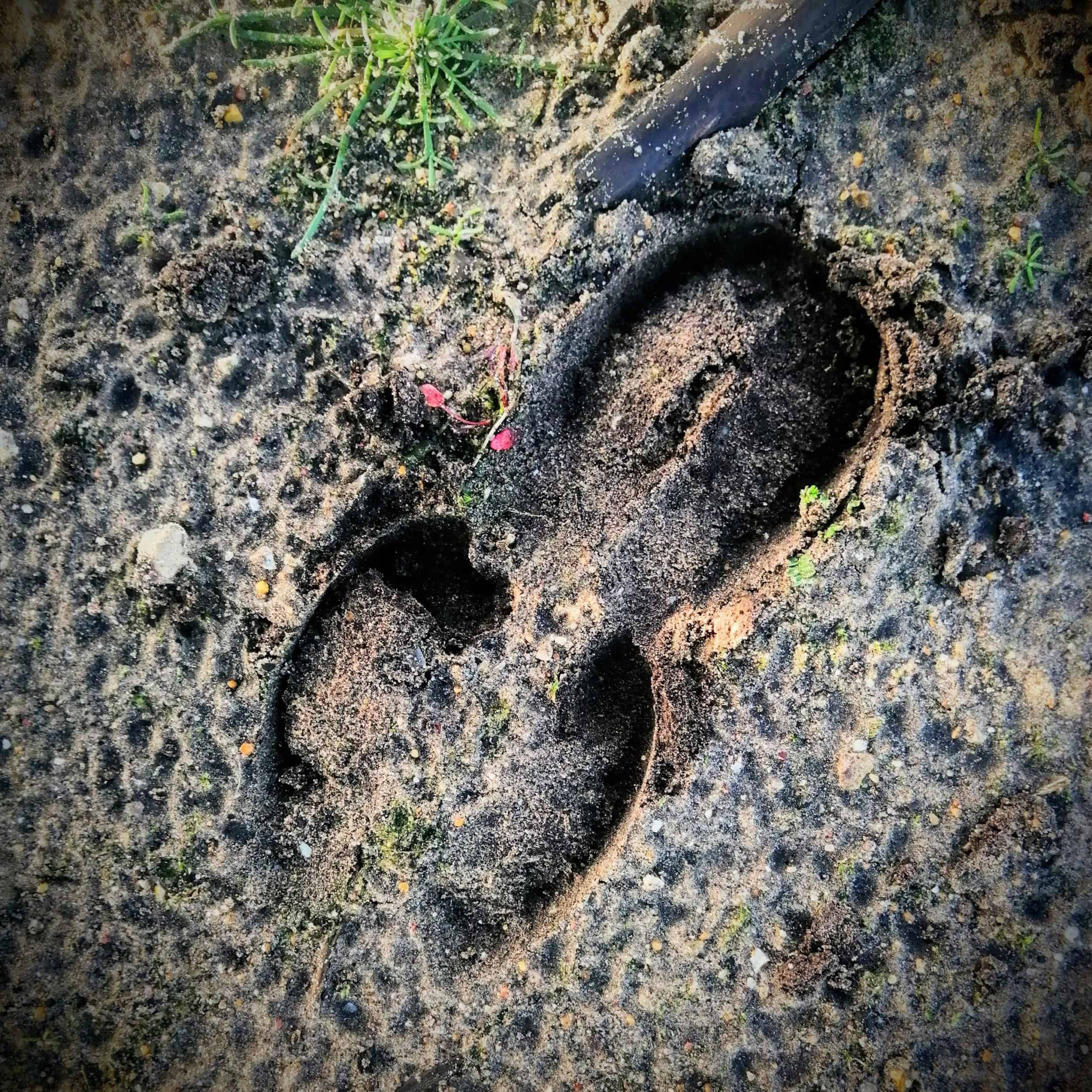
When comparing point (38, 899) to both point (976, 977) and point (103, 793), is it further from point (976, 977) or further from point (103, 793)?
point (976, 977)

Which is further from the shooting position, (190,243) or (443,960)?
(443,960)

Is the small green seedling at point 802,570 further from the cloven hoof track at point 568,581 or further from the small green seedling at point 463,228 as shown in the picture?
the small green seedling at point 463,228

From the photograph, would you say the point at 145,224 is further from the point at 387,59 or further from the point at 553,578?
the point at 553,578

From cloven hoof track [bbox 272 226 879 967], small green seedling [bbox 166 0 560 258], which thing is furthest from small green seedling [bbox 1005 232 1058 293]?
small green seedling [bbox 166 0 560 258]

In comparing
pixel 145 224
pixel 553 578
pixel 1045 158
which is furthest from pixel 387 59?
pixel 1045 158

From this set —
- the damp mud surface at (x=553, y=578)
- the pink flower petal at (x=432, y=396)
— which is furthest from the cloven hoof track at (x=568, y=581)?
the pink flower petal at (x=432, y=396)

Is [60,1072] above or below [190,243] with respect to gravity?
below

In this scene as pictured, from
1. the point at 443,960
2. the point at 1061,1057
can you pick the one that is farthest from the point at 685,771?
the point at 1061,1057
